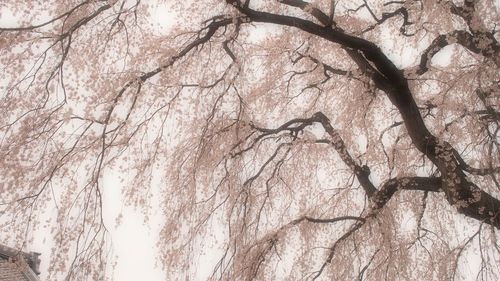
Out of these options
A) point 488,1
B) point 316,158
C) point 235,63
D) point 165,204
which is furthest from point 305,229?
point 488,1

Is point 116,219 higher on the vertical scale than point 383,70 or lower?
lower

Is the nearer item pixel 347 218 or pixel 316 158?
pixel 347 218

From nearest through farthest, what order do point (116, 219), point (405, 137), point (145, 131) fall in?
1. point (116, 219)
2. point (145, 131)
3. point (405, 137)

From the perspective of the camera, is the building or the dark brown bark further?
the building

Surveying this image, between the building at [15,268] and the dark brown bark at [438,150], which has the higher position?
the building at [15,268]

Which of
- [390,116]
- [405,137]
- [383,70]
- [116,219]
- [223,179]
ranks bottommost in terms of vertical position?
[116,219]

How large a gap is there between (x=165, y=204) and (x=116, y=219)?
3.60 feet

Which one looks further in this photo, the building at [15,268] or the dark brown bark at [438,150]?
the building at [15,268]

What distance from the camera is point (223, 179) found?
6066 millimetres

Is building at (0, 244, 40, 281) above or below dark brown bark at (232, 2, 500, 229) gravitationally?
above

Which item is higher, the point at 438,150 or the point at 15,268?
the point at 15,268

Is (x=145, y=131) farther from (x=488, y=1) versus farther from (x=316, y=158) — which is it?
(x=488, y=1)

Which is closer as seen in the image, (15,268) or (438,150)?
(438,150)

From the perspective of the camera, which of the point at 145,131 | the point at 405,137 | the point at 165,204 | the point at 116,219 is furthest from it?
the point at 405,137
